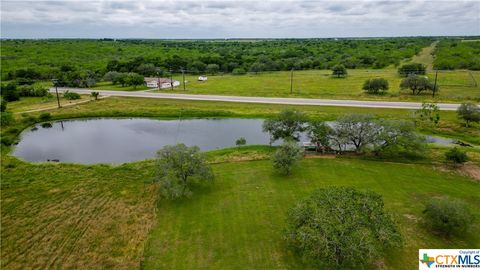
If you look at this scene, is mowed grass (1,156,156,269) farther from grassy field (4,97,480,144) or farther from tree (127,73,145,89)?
tree (127,73,145,89)

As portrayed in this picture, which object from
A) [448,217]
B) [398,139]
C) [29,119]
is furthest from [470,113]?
[29,119]

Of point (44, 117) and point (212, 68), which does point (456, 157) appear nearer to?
point (44, 117)

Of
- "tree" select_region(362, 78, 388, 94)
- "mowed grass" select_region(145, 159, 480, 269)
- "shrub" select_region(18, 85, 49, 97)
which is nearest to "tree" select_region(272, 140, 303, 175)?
"mowed grass" select_region(145, 159, 480, 269)

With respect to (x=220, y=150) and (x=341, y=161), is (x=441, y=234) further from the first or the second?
(x=220, y=150)

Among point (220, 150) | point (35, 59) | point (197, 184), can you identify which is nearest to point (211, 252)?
point (197, 184)

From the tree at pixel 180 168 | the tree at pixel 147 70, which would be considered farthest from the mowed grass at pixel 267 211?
the tree at pixel 147 70

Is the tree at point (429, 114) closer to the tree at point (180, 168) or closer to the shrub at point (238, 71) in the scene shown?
the tree at point (180, 168)
